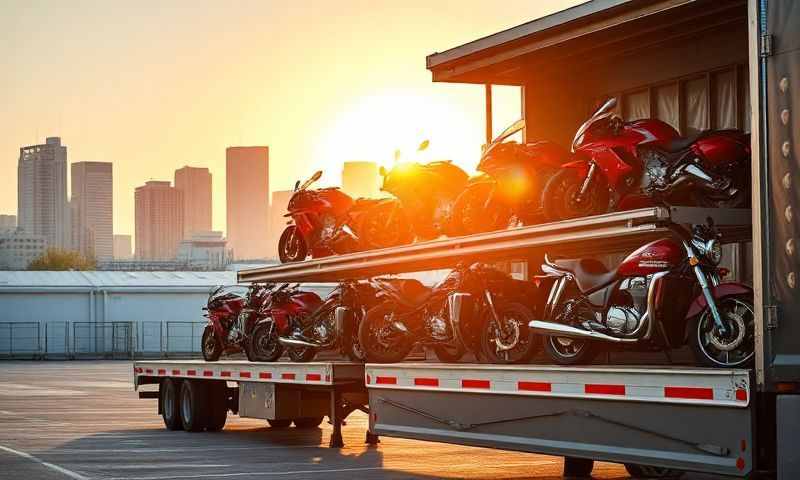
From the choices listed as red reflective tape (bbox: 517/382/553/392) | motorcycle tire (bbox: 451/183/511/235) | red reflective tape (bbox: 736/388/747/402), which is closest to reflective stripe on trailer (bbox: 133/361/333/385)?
motorcycle tire (bbox: 451/183/511/235)

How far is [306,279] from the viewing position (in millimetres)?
17719

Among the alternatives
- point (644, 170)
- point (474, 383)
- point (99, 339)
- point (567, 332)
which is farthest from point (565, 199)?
point (99, 339)

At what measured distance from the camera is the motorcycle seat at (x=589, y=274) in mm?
11023

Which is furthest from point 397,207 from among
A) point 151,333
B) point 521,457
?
point 151,333

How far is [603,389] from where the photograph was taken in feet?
32.2

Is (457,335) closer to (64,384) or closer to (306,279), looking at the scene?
(306,279)

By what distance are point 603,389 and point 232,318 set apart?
34.4 feet

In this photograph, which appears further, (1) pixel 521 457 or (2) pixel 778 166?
(1) pixel 521 457

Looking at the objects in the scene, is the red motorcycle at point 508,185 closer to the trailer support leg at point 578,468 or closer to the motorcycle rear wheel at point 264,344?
the trailer support leg at point 578,468

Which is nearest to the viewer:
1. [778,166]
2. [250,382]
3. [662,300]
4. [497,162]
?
[778,166]

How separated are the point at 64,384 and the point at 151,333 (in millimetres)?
26674

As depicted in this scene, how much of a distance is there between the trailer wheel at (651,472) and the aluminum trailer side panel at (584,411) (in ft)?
5.87

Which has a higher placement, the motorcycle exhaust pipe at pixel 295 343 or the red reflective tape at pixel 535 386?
the red reflective tape at pixel 535 386

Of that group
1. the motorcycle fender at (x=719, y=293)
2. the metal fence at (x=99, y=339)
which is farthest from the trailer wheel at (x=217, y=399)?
the metal fence at (x=99, y=339)
